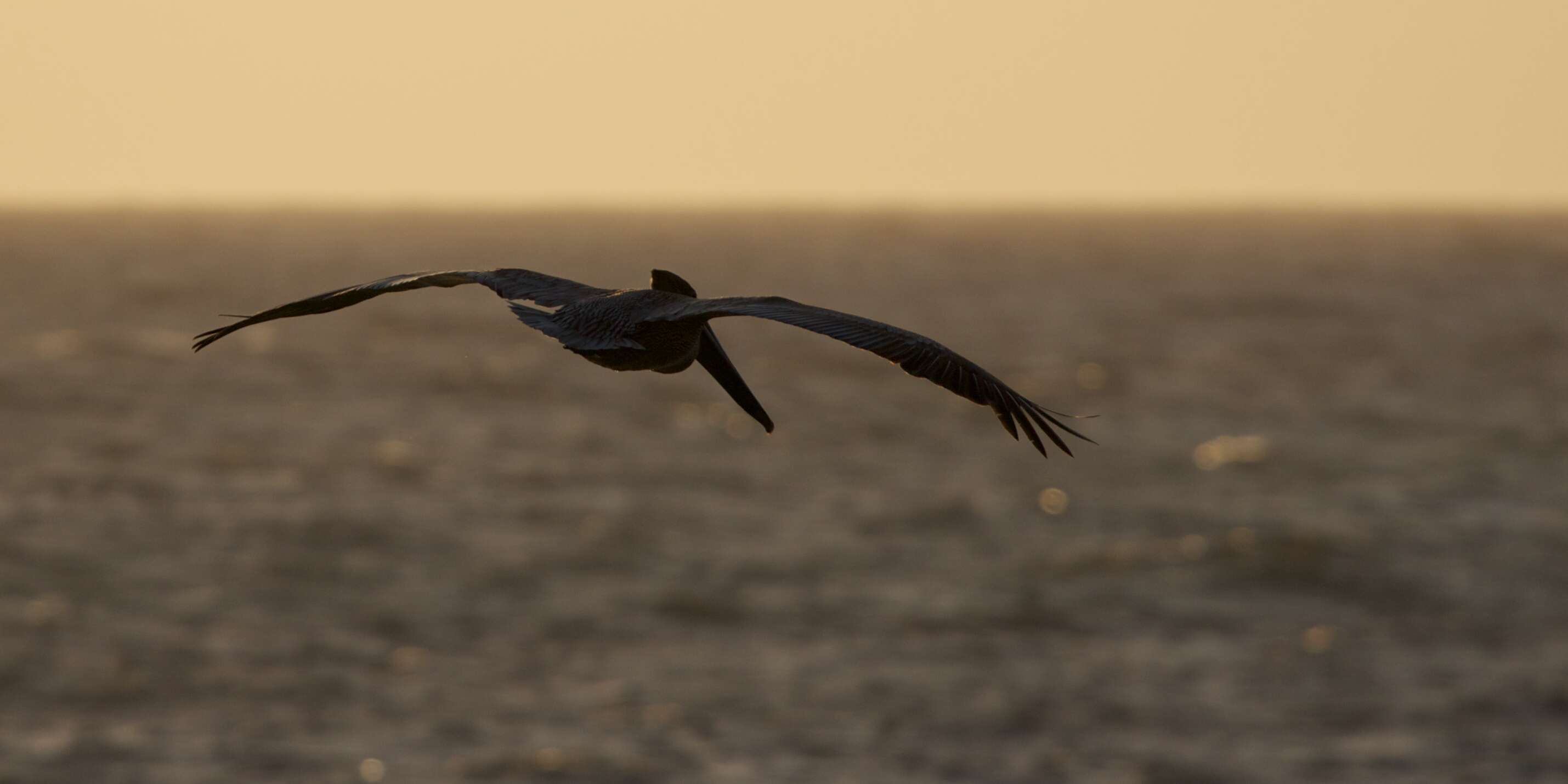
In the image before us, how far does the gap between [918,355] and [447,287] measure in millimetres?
2052

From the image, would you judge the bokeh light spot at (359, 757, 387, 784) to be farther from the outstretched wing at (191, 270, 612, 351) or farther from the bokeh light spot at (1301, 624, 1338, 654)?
the outstretched wing at (191, 270, 612, 351)

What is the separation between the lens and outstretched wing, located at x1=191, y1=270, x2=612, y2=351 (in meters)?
6.46

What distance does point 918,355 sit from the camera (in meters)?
5.65

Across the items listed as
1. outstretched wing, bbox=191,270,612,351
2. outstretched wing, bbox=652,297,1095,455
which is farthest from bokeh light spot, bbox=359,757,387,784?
outstretched wing, bbox=652,297,1095,455

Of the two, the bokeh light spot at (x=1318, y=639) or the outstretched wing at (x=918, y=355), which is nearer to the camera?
the outstretched wing at (x=918, y=355)

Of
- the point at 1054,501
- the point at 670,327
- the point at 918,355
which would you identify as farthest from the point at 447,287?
the point at 1054,501

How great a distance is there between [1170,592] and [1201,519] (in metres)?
8.92

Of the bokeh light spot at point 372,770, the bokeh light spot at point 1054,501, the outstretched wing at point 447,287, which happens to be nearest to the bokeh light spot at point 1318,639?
the bokeh light spot at point 1054,501

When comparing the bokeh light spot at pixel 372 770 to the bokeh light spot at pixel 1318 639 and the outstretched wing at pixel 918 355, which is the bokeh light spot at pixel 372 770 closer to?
the bokeh light spot at pixel 1318 639

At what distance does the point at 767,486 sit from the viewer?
62.3 metres

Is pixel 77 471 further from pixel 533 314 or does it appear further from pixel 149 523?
pixel 533 314

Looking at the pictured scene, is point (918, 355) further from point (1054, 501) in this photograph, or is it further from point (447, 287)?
point (1054, 501)

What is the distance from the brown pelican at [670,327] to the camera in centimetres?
558

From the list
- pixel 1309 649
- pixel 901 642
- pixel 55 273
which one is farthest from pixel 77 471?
pixel 55 273
